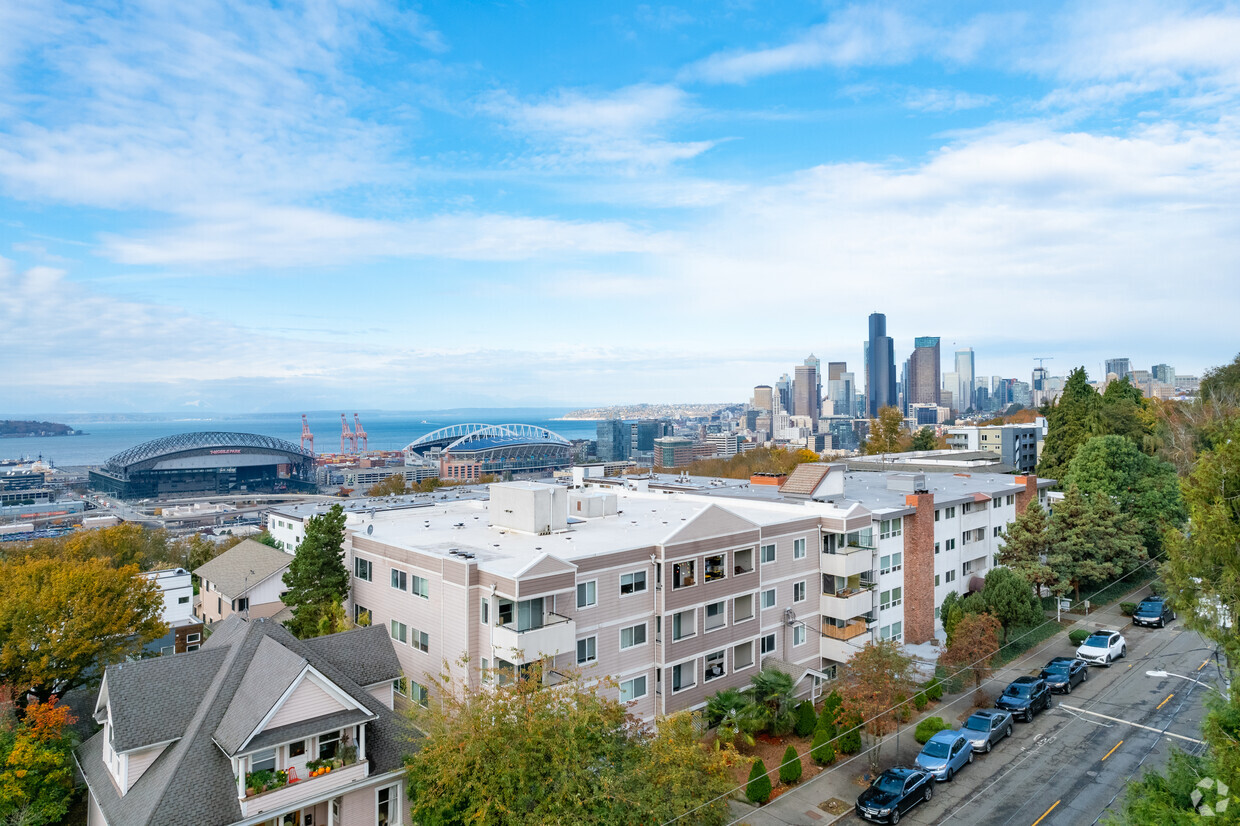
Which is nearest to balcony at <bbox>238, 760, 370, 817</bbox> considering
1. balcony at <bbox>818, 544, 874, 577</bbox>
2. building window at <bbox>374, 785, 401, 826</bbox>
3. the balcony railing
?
building window at <bbox>374, 785, 401, 826</bbox>

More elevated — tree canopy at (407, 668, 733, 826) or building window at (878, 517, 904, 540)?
building window at (878, 517, 904, 540)

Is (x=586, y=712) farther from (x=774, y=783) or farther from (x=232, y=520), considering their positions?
(x=232, y=520)

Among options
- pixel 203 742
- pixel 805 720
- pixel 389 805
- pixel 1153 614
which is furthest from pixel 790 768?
pixel 1153 614

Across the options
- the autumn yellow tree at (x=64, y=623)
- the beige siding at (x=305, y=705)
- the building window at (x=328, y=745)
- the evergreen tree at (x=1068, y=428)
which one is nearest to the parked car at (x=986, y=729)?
the building window at (x=328, y=745)

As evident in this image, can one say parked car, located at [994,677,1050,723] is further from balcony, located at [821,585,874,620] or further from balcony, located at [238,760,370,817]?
balcony, located at [238,760,370,817]

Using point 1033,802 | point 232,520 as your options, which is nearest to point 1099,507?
point 1033,802

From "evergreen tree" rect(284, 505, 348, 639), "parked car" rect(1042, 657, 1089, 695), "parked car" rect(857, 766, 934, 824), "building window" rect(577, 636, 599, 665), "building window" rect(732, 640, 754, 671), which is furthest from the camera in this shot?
"parked car" rect(1042, 657, 1089, 695)
